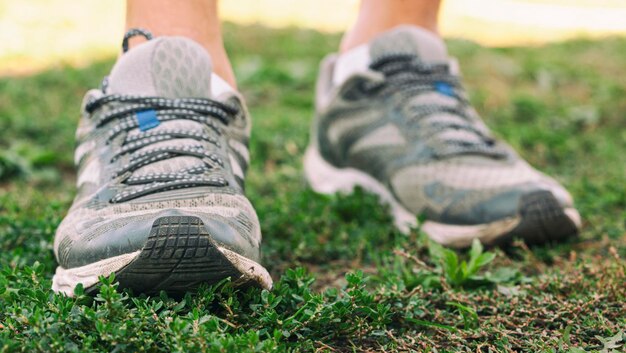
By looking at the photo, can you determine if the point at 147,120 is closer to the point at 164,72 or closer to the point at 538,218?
the point at 164,72

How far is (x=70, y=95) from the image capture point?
A: 14.1 ft

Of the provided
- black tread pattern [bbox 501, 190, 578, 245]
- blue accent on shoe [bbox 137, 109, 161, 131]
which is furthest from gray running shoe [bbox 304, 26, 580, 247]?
blue accent on shoe [bbox 137, 109, 161, 131]

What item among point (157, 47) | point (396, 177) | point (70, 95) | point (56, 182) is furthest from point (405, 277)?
point (70, 95)

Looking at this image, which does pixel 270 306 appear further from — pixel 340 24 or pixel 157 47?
pixel 340 24

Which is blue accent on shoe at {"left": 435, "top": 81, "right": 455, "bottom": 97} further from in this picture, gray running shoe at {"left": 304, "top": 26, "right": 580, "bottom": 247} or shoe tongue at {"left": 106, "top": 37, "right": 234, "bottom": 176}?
shoe tongue at {"left": 106, "top": 37, "right": 234, "bottom": 176}

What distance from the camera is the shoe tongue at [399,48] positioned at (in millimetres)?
2514

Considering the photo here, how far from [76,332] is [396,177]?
1.30 m

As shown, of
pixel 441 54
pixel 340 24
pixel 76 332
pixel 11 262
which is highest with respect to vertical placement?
pixel 441 54

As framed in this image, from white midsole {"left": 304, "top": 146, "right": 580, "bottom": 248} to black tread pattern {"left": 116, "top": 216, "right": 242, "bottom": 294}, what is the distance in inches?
35.5

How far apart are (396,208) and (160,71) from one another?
931 millimetres

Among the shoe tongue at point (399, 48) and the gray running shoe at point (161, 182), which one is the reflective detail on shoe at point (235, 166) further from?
the shoe tongue at point (399, 48)

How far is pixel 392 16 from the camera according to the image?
8.56ft

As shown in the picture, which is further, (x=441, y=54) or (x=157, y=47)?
(x=441, y=54)

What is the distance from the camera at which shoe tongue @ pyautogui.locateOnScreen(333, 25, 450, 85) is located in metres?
2.51
